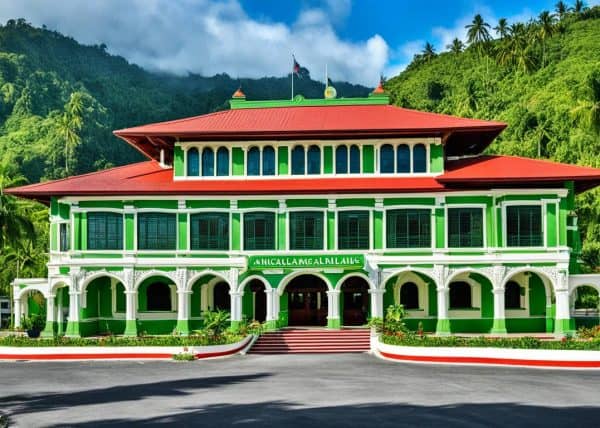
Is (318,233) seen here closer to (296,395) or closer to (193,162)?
(193,162)

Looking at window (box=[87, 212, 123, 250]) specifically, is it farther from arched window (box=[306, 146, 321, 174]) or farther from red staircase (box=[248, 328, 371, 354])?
arched window (box=[306, 146, 321, 174])

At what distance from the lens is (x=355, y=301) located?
4031cm

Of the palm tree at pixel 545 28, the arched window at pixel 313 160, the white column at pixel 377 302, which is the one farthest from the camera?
the palm tree at pixel 545 28

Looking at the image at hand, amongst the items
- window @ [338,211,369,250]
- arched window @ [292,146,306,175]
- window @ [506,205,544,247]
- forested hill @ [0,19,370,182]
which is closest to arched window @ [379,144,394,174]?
window @ [338,211,369,250]

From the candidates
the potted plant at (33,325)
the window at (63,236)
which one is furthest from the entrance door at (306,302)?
the potted plant at (33,325)

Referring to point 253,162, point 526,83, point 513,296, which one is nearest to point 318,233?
point 253,162

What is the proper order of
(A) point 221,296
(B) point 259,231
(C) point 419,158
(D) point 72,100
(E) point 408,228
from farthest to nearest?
(D) point 72,100 → (A) point 221,296 → (C) point 419,158 → (B) point 259,231 → (E) point 408,228

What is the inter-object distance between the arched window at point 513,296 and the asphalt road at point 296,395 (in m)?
10.4

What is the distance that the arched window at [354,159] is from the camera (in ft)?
130

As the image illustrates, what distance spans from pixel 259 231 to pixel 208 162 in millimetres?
4422

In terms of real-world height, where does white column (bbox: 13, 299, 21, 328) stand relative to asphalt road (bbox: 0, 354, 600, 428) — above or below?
above

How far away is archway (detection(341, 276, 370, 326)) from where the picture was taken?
40.0 m

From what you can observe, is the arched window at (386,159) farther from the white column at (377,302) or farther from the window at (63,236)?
the window at (63,236)

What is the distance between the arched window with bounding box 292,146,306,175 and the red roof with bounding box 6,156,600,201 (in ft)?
1.67
